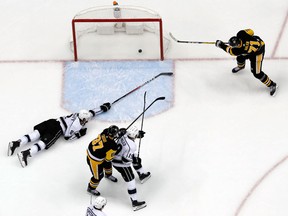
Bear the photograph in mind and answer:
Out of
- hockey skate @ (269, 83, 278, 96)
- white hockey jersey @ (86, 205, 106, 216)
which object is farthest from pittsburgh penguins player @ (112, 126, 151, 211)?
hockey skate @ (269, 83, 278, 96)

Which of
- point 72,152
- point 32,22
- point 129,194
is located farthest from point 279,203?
point 32,22

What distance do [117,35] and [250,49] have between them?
60.0 inches

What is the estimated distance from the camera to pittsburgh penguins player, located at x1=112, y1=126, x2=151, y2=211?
7730mm

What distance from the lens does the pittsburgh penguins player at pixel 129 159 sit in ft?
25.4

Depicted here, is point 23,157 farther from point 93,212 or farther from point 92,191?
point 93,212

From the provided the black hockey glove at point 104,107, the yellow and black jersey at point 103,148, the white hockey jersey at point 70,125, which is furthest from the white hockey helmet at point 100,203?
the black hockey glove at point 104,107

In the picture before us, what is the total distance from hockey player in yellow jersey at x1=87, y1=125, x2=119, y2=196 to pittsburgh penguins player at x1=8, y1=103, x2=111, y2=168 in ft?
2.16

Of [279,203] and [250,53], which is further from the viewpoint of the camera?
[250,53]

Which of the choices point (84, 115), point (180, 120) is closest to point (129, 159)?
point (84, 115)

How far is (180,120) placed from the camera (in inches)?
345

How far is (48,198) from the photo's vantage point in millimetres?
8008

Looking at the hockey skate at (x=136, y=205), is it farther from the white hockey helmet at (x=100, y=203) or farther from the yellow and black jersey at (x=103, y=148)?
the white hockey helmet at (x=100, y=203)

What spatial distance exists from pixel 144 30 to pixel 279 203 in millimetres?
2490

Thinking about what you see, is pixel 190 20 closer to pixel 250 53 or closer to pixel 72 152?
pixel 250 53
